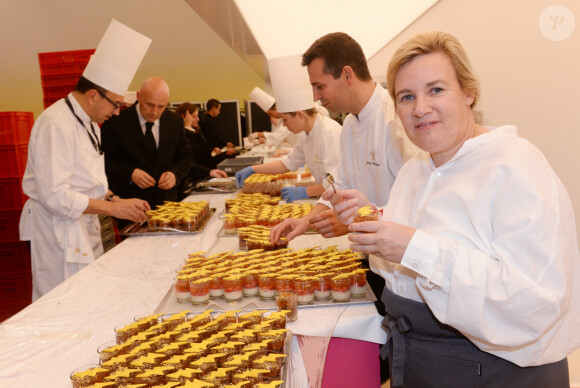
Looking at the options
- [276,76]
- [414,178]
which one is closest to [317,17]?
[276,76]

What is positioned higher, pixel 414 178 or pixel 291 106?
pixel 291 106

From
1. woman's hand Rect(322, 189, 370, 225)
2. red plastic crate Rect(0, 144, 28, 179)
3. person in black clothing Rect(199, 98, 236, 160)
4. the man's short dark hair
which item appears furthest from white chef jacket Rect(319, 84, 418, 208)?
person in black clothing Rect(199, 98, 236, 160)

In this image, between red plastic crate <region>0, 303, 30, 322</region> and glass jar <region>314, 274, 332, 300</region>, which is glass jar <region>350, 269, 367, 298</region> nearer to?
glass jar <region>314, 274, 332, 300</region>

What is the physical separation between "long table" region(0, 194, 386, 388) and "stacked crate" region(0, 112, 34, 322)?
2.16 m

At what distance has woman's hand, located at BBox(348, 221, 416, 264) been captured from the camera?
3.91 feet

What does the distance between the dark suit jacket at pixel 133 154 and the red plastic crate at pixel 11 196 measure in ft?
2.46

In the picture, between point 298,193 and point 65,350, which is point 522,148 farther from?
point 298,193

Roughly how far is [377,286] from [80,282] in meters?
1.29

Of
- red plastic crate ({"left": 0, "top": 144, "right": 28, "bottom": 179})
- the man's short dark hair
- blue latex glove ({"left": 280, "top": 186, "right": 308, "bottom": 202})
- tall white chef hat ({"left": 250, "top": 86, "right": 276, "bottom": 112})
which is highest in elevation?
tall white chef hat ({"left": 250, "top": 86, "right": 276, "bottom": 112})

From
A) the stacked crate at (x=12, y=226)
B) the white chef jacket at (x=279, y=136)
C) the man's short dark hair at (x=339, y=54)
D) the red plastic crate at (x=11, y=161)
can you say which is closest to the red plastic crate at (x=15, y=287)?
the stacked crate at (x=12, y=226)

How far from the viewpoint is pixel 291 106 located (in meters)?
3.74

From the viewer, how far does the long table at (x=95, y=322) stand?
1.38 meters

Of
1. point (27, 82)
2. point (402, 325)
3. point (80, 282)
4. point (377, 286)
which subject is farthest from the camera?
point (27, 82)

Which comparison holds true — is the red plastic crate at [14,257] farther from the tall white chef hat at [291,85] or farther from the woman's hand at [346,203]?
the woman's hand at [346,203]
